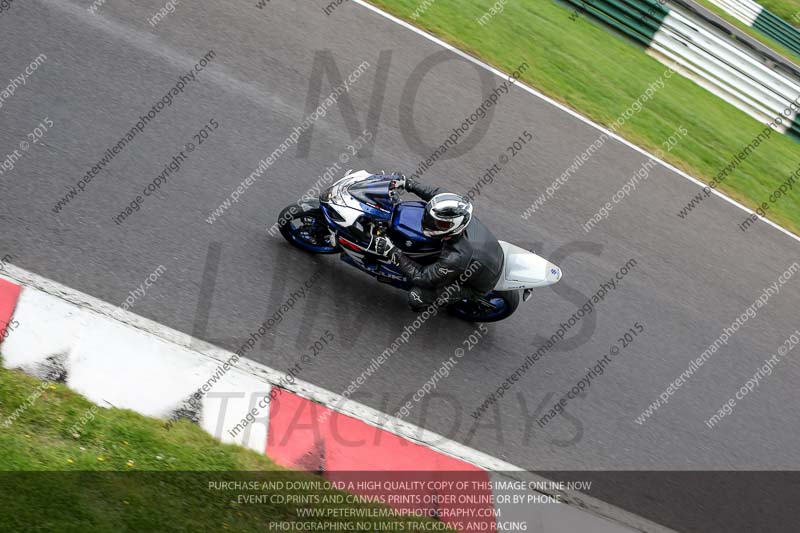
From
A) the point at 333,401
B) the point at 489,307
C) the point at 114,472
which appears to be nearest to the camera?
Result: the point at 114,472

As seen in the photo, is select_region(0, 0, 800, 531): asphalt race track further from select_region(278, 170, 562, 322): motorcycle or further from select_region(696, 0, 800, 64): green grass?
select_region(696, 0, 800, 64): green grass

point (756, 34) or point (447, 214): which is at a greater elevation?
point (756, 34)

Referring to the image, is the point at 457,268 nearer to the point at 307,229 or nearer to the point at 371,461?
the point at 307,229

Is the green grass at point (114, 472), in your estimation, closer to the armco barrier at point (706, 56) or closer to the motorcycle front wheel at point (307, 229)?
the motorcycle front wheel at point (307, 229)

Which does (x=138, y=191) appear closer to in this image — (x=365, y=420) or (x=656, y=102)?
(x=365, y=420)

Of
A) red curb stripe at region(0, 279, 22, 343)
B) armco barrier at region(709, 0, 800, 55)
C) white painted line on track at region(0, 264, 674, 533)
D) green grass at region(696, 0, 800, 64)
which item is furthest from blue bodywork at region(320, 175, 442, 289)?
armco barrier at region(709, 0, 800, 55)

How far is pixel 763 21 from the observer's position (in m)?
21.8

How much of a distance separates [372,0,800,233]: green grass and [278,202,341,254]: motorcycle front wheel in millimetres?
5558

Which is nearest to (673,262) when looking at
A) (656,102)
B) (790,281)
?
(790,281)

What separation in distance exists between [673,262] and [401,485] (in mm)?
5940

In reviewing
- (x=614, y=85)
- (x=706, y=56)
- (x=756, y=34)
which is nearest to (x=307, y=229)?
(x=614, y=85)

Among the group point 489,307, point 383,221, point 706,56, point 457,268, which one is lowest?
point 489,307

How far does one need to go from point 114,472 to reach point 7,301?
78.3 inches

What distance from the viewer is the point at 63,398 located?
18.7 ft
